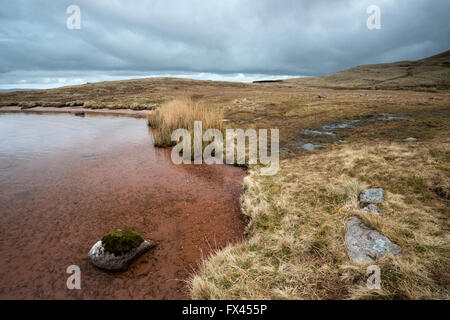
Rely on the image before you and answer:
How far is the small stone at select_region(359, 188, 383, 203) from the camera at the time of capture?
13.4 ft

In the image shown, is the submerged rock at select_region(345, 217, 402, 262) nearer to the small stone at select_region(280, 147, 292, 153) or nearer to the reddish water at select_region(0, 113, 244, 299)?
the reddish water at select_region(0, 113, 244, 299)

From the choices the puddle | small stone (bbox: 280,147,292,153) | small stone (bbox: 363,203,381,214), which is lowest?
small stone (bbox: 363,203,381,214)

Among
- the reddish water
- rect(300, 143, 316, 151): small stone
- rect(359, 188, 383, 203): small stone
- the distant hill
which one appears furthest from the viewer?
the distant hill

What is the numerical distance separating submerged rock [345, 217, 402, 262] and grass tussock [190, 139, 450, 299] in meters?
0.11

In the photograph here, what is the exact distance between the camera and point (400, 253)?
2834mm

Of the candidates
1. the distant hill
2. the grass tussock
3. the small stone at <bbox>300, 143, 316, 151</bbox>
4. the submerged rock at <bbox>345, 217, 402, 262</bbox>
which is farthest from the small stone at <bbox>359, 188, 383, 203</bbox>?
the distant hill

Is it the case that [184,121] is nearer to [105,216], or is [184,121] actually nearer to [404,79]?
[105,216]

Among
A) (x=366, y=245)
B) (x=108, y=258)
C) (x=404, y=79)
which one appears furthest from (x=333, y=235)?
(x=404, y=79)

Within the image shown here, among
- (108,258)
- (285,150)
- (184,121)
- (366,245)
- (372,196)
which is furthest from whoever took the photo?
(184,121)

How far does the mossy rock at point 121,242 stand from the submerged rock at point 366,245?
350 cm

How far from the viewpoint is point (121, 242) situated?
3434 mm

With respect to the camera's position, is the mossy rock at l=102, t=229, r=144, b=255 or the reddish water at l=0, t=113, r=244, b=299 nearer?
the reddish water at l=0, t=113, r=244, b=299

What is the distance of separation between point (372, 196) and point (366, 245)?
5.21 feet
